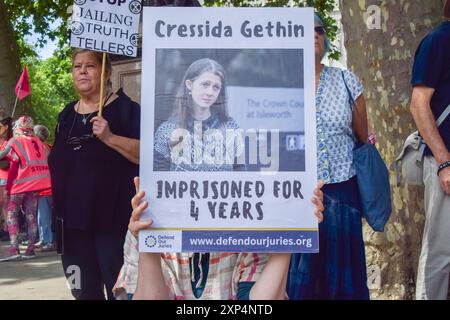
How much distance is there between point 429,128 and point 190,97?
69.2 inches

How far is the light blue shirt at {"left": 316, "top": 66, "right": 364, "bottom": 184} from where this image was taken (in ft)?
14.2

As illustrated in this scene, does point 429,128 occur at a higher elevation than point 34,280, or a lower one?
higher

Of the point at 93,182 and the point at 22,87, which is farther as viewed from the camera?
the point at 22,87

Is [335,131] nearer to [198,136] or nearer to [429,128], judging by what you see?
[429,128]

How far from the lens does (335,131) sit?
4371mm

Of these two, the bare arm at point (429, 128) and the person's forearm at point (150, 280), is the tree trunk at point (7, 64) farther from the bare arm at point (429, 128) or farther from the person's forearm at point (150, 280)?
the person's forearm at point (150, 280)

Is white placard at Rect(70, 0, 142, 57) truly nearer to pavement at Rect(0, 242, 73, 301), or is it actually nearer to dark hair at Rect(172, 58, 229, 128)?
dark hair at Rect(172, 58, 229, 128)

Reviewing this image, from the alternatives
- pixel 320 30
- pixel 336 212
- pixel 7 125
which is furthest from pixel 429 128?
pixel 7 125

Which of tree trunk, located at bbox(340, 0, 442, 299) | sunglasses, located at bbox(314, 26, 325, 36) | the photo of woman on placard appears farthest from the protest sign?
tree trunk, located at bbox(340, 0, 442, 299)

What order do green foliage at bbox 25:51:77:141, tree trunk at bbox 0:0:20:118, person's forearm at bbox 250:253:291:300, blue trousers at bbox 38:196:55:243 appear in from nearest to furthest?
1. person's forearm at bbox 250:253:291:300
2. blue trousers at bbox 38:196:55:243
3. tree trunk at bbox 0:0:20:118
4. green foliage at bbox 25:51:77:141

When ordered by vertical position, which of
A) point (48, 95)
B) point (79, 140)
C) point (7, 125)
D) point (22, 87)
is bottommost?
point (79, 140)

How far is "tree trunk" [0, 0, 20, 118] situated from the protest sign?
47.2ft

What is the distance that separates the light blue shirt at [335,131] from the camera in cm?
434

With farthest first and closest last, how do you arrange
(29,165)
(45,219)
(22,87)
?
(22,87), (45,219), (29,165)
